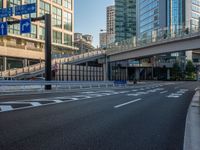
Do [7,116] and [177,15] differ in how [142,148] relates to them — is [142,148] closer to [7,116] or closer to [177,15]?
[7,116]

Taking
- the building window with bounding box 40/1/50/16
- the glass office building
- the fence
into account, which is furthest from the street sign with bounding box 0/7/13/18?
the glass office building

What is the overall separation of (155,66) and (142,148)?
95184mm

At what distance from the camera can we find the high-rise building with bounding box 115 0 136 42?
436 feet

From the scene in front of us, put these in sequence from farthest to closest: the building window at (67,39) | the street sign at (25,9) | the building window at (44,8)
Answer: the building window at (67,39)
the building window at (44,8)
the street sign at (25,9)

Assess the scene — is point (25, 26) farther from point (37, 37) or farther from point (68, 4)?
point (68, 4)

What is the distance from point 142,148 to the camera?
16.6ft

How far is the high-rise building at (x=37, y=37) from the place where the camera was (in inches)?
2202

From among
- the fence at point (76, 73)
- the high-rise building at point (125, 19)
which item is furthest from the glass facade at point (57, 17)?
the high-rise building at point (125, 19)

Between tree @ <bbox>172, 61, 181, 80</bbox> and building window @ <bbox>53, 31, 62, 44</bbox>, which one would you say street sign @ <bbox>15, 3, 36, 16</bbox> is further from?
tree @ <bbox>172, 61, 181, 80</bbox>

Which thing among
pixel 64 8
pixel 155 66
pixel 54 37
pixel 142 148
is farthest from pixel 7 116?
pixel 155 66

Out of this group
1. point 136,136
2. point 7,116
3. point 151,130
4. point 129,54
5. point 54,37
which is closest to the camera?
point 136,136

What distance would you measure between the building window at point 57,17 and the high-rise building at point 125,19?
63.8 metres

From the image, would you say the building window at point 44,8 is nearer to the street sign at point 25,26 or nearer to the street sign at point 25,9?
the street sign at point 25,26

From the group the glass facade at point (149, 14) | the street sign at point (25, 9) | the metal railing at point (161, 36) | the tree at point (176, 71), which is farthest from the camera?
the glass facade at point (149, 14)
